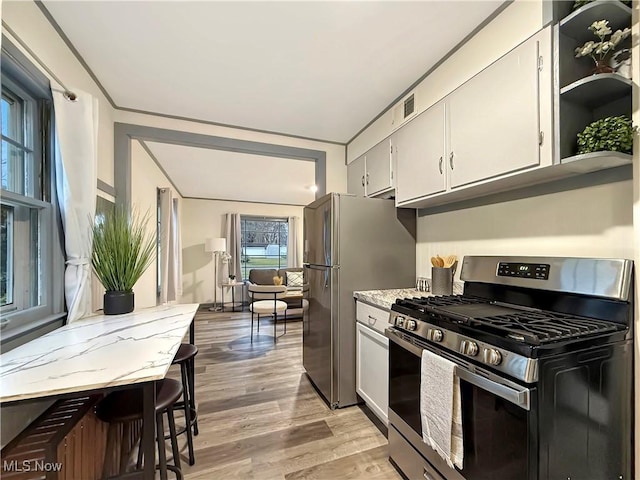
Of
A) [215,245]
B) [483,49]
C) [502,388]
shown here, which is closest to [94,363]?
[502,388]

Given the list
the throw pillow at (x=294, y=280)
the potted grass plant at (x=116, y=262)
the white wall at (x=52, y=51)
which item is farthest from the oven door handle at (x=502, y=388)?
the throw pillow at (x=294, y=280)

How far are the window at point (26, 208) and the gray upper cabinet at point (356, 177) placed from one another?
2.24 meters

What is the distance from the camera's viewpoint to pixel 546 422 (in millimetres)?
910

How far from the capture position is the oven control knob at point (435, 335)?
49.0 inches

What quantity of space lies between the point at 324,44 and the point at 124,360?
187 cm

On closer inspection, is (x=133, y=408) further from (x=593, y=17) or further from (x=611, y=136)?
(x=593, y=17)

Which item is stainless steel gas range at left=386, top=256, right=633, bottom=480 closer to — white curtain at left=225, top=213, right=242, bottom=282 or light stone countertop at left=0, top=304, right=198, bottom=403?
light stone countertop at left=0, top=304, right=198, bottom=403

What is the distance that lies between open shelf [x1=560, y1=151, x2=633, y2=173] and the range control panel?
1.53 ft

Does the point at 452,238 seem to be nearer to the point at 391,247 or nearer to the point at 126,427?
the point at 391,247

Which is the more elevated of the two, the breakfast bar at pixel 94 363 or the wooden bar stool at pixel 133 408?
the breakfast bar at pixel 94 363

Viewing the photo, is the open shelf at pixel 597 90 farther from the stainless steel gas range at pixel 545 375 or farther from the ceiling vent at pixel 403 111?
the ceiling vent at pixel 403 111

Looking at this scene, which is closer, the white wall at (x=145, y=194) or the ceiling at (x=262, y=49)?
the ceiling at (x=262, y=49)

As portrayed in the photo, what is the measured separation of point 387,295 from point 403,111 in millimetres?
1401

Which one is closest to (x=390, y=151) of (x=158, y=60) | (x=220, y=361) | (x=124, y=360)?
(x=158, y=60)
